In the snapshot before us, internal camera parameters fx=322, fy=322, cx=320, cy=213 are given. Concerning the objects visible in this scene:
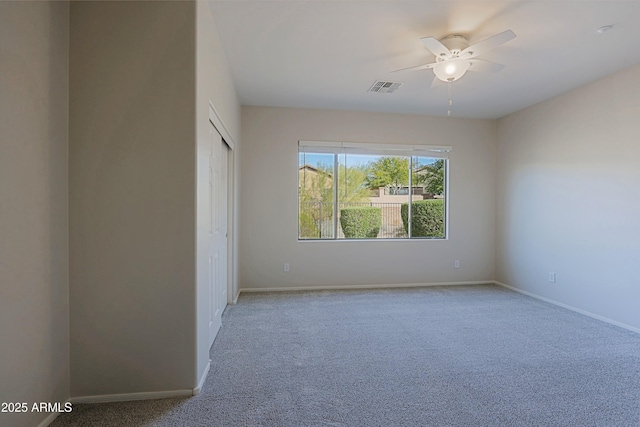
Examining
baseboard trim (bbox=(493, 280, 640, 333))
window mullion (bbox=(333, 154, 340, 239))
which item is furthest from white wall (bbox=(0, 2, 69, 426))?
baseboard trim (bbox=(493, 280, 640, 333))

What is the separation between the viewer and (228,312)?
373 centimetres

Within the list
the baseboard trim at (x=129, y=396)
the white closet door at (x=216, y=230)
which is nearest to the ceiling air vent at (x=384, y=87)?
the white closet door at (x=216, y=230)

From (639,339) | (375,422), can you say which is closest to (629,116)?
(639,339)

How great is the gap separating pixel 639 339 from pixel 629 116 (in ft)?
7.32

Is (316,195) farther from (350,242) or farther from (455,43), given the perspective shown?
(455,43)

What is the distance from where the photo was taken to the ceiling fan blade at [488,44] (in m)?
2.25

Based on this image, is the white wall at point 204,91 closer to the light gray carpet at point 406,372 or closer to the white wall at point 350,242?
the light gray carpet at point 406,372

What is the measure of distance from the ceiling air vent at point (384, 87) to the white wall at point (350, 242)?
3.00ft

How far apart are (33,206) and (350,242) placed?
3782 mm

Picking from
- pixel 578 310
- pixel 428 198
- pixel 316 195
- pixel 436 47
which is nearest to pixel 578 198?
pixel 578 310

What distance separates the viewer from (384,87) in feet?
12.8

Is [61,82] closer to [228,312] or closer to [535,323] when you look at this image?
[228,312]

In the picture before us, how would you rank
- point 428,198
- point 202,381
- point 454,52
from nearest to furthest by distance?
point 202,381 < point 454,52 < point 428,198

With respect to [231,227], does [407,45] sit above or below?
above
